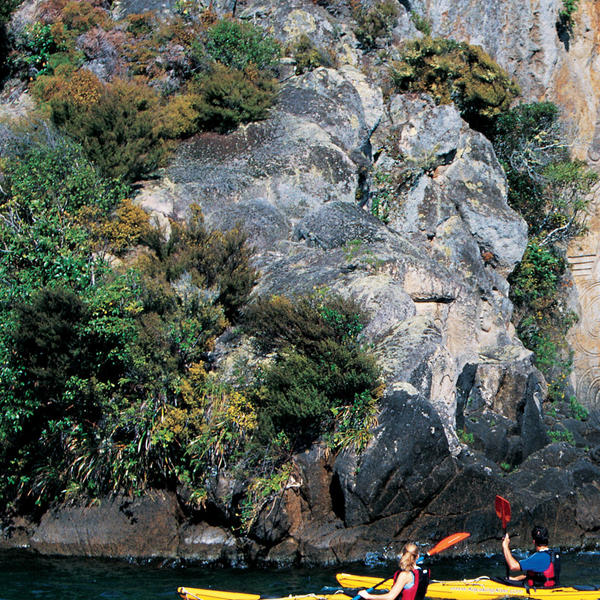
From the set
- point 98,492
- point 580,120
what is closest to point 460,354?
point 98,492

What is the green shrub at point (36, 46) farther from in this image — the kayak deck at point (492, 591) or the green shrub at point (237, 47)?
the kayak deck at point (492, 591)

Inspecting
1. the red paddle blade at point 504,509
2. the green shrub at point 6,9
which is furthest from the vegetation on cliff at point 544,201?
the green shrub at point 6,9

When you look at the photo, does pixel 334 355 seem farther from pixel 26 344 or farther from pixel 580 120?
pixel 580 120

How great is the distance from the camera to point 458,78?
2414 cm

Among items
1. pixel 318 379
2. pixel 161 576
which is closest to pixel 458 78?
pixel 318 379

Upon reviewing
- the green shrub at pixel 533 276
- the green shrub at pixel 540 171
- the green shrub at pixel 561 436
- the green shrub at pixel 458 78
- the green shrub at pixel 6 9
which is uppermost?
the green shrub at pixel 6 9

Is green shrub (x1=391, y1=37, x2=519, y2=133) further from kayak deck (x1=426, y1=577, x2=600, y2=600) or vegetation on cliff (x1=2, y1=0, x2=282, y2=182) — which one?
kayak deck (x1=426, y1=577, x2=600, y2=600)

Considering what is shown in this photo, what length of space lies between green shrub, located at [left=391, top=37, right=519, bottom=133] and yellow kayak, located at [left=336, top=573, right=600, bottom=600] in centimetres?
1646

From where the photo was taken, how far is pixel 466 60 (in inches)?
969

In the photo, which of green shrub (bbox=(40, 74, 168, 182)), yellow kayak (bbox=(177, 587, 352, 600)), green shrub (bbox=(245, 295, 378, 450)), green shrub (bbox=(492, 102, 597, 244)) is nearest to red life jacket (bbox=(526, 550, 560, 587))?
yellow kayak (bbox=(177, 587, 352, 600))

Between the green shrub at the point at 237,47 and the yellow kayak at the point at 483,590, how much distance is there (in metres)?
16.3

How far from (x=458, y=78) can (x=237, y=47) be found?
22.9 ft

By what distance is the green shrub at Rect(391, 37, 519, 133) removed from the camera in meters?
23.5

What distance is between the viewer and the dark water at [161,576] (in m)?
10.8
